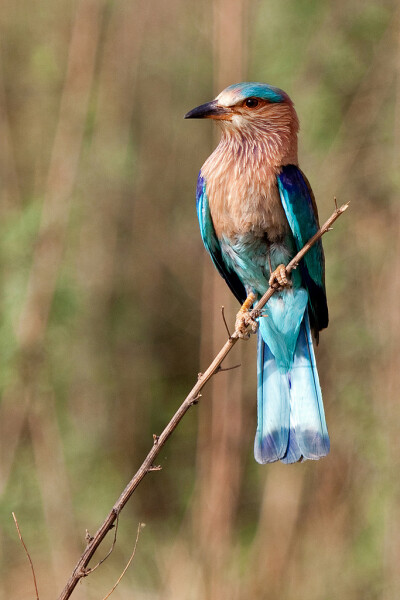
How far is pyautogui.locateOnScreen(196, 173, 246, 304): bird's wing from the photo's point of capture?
2.93m

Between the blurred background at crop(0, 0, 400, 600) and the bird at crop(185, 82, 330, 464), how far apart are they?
2.24 ft

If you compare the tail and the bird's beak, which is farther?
the bird's beak

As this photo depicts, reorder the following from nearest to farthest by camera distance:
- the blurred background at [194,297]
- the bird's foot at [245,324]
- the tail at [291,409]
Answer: the tail at [291,409]
the bird's foot at [245,324]
the blurred background at [194,297]

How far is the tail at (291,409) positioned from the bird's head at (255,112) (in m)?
0.68

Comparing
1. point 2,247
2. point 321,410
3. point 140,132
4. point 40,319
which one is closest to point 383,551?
point 321,410

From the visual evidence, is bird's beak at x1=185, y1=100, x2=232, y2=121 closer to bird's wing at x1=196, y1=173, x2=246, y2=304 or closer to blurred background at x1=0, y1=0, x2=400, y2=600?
bird's wing at x1=196, y1=173, x2=246, y2=304

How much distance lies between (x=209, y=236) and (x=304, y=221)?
0.37 metres

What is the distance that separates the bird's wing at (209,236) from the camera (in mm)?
2930

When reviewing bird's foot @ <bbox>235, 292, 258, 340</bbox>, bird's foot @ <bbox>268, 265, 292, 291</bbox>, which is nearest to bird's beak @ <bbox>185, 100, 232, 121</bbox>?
bird's foot @ <bbox>268, 265, 292, 291</bbox>

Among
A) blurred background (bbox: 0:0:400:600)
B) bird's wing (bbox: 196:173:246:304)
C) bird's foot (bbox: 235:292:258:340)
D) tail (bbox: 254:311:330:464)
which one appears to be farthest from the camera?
blurred background (bbox: 0:0:400:600)

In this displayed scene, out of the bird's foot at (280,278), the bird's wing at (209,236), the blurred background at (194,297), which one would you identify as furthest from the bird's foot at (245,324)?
the blurred background at (194,297)

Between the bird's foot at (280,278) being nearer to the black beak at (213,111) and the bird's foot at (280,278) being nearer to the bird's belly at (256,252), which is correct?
the bird's belly at (256,252)

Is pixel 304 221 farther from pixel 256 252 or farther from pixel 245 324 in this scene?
pixel 245 324

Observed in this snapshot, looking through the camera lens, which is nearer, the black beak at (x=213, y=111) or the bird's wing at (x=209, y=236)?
the black beak at (x=213, y=111)
